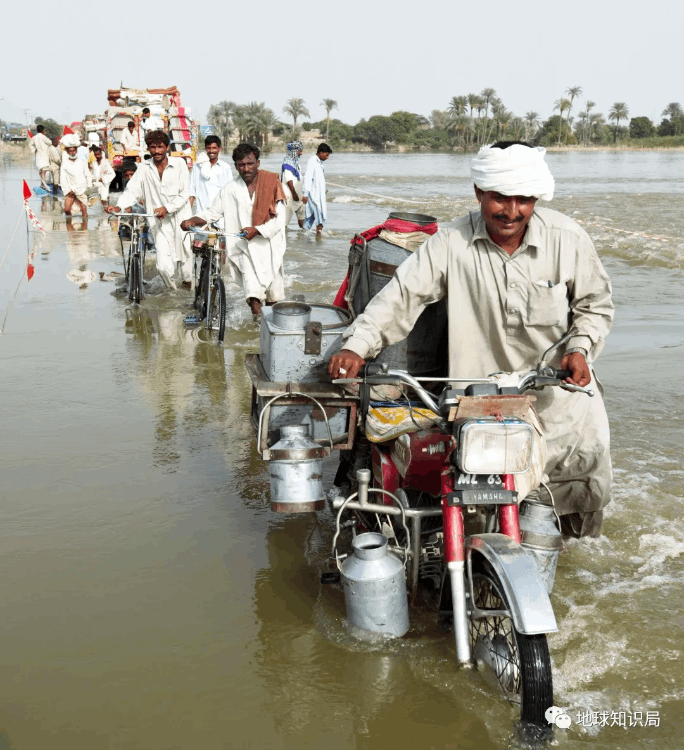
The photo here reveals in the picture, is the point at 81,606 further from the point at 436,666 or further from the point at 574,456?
the point at 574,456

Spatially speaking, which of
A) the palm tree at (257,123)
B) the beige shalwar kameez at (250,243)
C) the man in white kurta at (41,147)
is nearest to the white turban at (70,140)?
the man in white kurta at (41,147)

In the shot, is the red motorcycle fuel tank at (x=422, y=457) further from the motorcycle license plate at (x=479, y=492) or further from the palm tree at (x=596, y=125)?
the palm tree at (x=596, y=125)

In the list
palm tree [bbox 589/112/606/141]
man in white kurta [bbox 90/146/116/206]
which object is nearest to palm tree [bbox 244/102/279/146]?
palm tree [bbox 589/112/606/141]

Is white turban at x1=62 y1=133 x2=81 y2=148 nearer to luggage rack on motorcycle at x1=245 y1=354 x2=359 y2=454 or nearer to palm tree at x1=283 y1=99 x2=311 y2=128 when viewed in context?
luggage rack on motorcycle at x1=245 y1=354 x2=359 y2=454

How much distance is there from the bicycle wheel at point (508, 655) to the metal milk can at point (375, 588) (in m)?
0.29

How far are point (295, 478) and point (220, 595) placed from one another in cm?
67

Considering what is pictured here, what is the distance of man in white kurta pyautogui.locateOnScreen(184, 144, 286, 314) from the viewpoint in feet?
27.3

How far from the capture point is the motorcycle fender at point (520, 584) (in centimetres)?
265

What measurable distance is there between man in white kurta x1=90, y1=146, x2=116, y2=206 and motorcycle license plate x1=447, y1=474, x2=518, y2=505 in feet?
67.5

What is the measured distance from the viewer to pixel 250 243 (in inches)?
334

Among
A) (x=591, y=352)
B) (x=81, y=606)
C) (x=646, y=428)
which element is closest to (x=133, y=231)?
(x=646, y=428)

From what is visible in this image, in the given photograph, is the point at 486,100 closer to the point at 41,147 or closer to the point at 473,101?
the point at 473,101

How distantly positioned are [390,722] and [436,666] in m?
0.34

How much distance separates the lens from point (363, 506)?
3346 millimetres
